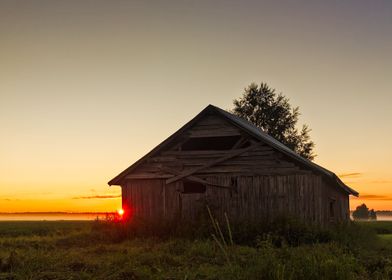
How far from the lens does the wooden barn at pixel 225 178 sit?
23.7m

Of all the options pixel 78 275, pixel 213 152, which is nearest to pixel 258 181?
pixel 213 152

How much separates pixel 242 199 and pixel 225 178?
1.36 metres

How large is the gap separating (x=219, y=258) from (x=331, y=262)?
5.52 m

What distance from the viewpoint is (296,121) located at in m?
51.7

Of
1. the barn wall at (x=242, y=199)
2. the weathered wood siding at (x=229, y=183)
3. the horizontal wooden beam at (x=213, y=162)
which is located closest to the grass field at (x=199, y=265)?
the barn wall at (x=242, y=199)

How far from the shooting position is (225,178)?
981 inches

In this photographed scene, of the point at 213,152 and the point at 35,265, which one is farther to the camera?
the point at 213,152

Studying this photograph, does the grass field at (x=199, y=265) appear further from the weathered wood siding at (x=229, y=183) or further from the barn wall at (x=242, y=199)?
the weathered wood siding at (x=229, y=183)

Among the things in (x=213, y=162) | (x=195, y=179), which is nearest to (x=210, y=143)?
(x=213, y=162)

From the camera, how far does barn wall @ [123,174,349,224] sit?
2362 centimetres

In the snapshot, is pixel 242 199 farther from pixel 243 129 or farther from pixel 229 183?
pixel 243 129

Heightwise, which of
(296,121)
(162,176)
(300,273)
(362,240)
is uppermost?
(296,121)

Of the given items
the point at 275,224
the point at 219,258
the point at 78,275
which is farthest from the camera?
the point at 275,224

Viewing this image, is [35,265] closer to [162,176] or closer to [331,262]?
[331,262]
